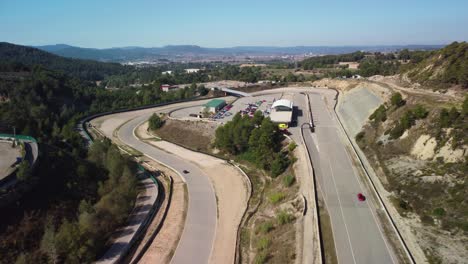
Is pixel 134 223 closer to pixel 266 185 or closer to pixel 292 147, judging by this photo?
pixel 266 185

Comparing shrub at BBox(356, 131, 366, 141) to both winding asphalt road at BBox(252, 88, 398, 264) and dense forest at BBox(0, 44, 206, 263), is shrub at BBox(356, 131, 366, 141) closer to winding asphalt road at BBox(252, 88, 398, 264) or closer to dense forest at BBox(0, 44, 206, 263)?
winding asphalt road at BBox(252, 88, 398, 264)

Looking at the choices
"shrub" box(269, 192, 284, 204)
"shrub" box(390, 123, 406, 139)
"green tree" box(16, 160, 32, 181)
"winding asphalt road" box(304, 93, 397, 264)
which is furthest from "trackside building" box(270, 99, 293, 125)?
"green tree" box(16, 160, 32, 181)

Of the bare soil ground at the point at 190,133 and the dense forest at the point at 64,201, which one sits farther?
the bare soil ground at the point at 190,133

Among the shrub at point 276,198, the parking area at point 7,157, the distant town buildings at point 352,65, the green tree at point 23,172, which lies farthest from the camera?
the distant town buildings at point 352,65

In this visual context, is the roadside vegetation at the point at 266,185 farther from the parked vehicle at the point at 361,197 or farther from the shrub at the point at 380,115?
the shrub at the point at 380,115

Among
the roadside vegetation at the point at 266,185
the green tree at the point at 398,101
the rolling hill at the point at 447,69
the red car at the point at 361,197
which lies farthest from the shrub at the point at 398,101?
the red car at the point at 361,197

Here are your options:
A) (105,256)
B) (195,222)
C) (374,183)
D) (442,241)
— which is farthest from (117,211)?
(442,241)

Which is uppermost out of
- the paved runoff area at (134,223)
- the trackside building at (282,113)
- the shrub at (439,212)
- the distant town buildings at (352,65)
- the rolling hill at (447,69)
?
the rolling hill at (447,69)
